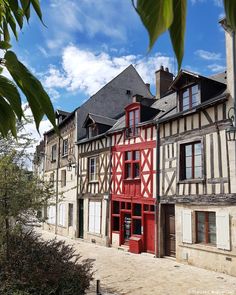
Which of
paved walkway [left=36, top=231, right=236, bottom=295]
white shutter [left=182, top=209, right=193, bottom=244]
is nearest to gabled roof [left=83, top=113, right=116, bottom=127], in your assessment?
paved walkway [left=36, top=231, right=236, bottom=295]

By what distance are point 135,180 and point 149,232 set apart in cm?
230

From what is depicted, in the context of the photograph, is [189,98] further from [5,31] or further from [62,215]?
[62,215]

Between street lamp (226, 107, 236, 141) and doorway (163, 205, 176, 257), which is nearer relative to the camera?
street lamp (226, 107, 236, 141)

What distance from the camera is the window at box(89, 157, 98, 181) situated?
1800cm

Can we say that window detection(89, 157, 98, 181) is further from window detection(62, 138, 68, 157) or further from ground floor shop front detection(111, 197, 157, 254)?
window detection(62, 138, 68, 157)

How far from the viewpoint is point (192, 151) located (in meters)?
12.3

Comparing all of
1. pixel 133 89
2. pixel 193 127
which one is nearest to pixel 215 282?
pixel 193 127

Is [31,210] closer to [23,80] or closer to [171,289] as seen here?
[171,289]

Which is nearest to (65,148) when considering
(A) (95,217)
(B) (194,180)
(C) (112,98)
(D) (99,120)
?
(C) (112,98)

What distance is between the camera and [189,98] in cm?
1257

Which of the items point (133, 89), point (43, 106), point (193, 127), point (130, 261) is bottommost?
point (130, 261)

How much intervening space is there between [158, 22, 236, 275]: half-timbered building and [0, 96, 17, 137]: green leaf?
973 centimetres

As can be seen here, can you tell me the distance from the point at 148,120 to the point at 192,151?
127 inches

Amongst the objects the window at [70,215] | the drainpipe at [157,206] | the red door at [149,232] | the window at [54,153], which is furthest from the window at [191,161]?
the window at [54,153]
